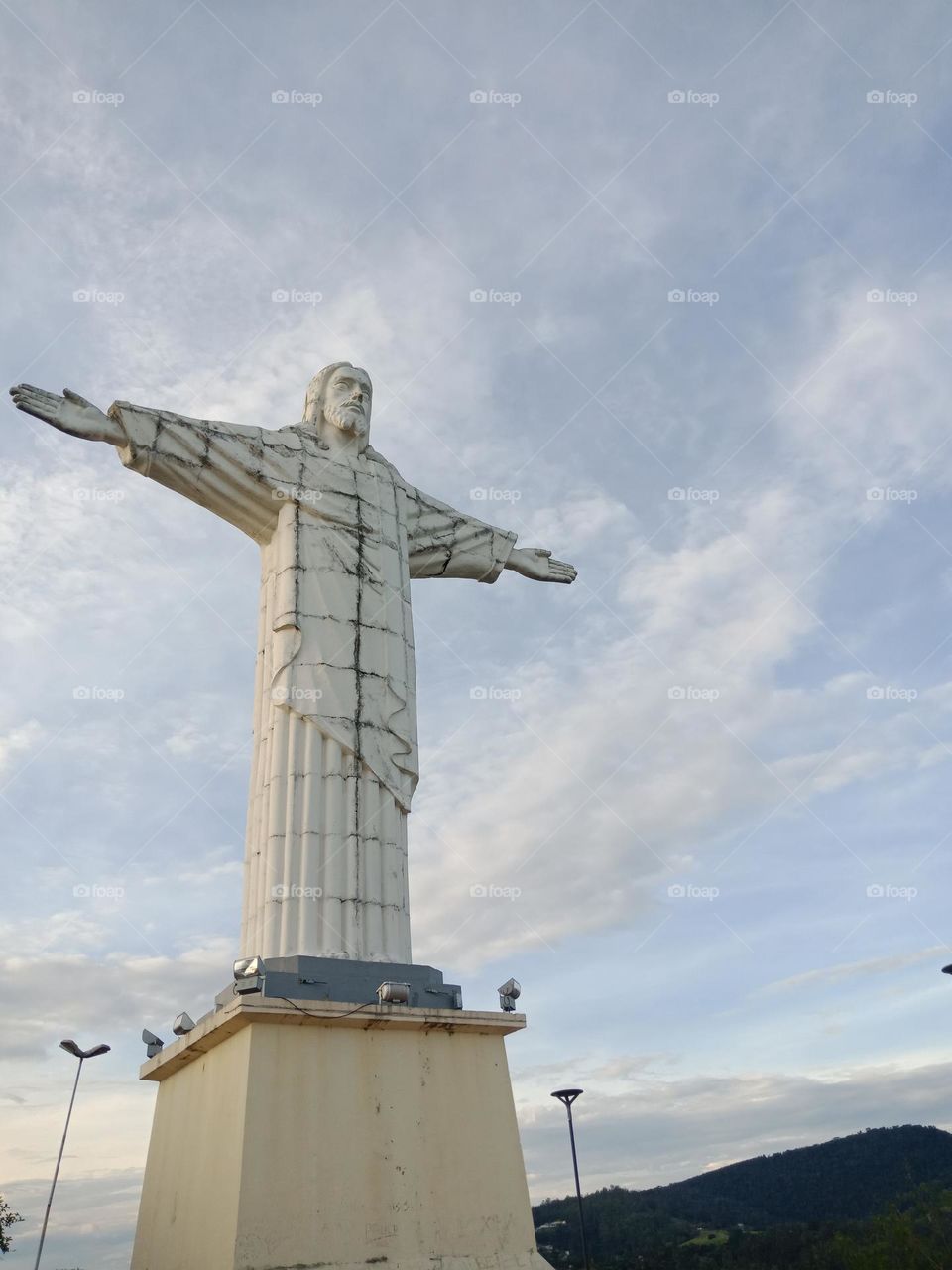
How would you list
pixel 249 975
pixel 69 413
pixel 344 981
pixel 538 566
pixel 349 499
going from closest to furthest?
1. pixel 249 975
2. pixel 344 981
3. pixel 69 413
4. pixel 349 499
5. pixel 538 566

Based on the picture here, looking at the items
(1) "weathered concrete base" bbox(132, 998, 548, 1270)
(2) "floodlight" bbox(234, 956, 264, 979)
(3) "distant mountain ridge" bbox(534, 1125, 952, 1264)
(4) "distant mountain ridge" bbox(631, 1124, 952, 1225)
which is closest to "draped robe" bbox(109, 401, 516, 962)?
(2) "floodlight" bbox(234, 956, 264, 979)

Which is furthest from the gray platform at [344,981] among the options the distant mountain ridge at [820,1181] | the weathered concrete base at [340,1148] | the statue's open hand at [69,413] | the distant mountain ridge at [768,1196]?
the distant mountain ridge at [820,1181]

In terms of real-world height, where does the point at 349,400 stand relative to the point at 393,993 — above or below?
above

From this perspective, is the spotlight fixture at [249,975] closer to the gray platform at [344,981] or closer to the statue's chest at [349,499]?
the gray platform at [344,981]

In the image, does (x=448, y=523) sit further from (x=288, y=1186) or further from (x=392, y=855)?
(x=288, y=1186)

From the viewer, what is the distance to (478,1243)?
19.5 ft

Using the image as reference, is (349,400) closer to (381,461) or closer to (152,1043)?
(381,461)

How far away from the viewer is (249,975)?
239 inches

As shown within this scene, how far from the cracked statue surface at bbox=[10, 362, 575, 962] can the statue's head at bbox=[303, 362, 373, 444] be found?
0.05 ft

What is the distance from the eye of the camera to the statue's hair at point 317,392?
9.69 metres

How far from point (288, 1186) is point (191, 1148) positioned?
120 centimetres

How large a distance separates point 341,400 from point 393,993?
591 centimetres

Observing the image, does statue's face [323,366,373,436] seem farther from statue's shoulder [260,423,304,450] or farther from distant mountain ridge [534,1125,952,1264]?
distant mountain ridge [534,1125,952,1264]

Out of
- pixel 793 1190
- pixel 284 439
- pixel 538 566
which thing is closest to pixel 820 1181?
pixel 793 1190
